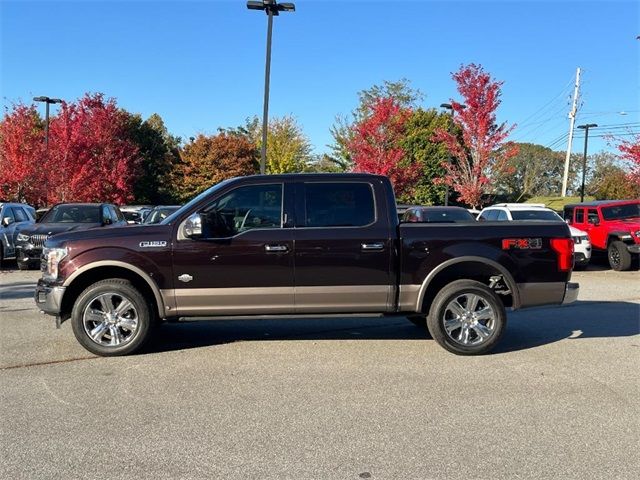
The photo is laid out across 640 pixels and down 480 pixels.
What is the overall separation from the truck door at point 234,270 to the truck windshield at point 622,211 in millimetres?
13153

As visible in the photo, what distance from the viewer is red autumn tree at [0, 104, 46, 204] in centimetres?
2594

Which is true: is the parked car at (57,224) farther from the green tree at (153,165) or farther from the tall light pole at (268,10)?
the green tree at (153,165)

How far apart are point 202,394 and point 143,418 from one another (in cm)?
64

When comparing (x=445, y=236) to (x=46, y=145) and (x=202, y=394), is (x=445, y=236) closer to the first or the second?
(x=202, y=394)

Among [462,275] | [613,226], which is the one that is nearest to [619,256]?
[613,226]

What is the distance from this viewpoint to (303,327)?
7.62m

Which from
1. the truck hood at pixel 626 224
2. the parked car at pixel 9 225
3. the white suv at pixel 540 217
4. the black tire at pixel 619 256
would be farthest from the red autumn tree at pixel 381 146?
the parked car at pixel 9 225

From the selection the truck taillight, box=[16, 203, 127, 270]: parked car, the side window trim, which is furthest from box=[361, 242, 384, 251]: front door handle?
box=[16, 203, 127, 270]: parked car

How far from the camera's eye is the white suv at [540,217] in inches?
576

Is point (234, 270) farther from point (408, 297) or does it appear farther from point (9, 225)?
Result: point (9, 225)

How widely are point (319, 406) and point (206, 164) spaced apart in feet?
125

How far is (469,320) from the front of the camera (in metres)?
6.23

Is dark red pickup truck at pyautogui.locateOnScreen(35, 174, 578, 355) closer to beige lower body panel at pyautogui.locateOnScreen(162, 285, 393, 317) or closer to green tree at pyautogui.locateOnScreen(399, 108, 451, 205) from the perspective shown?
beige lower body panel at pyautogui.locateOnScreen(162, 285, 393, 317)

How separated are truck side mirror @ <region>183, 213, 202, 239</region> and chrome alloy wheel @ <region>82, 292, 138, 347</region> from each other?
967 millimetres
